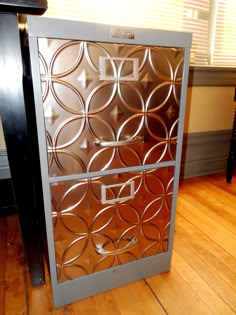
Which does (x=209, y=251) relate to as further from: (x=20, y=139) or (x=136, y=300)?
(x=20, y=139)

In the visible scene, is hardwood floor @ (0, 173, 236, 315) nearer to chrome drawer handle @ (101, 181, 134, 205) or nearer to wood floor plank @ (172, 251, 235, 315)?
wood floor plank @ (172, 251, 235, 315)

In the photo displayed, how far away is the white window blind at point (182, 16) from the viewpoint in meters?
1.15

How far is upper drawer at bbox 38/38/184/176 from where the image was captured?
0.53m

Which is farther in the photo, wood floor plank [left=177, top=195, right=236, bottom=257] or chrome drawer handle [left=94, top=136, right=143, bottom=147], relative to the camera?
wood floor plank [left=177, top=195, right=236, bottom=257]

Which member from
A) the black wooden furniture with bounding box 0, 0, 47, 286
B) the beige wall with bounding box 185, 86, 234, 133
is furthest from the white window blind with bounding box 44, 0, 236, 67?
the black wooden furniture with bounding box 0, 0, 47, 286

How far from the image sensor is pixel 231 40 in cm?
164

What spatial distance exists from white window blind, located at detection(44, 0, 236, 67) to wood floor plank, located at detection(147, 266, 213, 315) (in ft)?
3.87

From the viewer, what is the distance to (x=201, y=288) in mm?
791

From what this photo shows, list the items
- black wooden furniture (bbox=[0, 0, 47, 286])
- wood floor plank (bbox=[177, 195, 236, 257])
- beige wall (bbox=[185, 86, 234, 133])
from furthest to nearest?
beige wall (bbox=[185, 86, 234, 133]), wood floor plank (bbox=[177, 195, 236, 257]), black wooden furniture (bbox=[0, 0, 47, 286])

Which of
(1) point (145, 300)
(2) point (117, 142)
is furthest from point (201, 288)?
(2) point (117, 142)

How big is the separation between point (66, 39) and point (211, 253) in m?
0.91

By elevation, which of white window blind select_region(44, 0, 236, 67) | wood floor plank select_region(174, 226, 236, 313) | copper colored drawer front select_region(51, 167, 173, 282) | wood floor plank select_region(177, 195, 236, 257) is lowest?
wood floor plank select_region(177, 195, 236, 257)

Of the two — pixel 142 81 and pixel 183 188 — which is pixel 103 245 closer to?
pixel 142 81

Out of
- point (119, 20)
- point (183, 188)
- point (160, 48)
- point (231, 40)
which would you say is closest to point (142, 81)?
point (160, 48)
